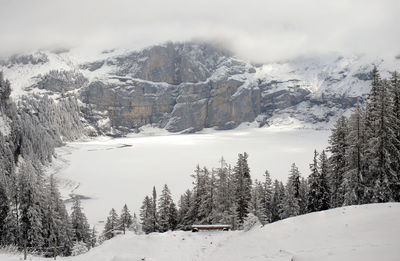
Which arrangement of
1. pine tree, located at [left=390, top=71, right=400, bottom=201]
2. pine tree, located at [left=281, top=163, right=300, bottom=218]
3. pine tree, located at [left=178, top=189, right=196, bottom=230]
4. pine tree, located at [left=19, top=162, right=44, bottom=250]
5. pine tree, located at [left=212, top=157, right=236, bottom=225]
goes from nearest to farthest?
pine tree, located at [left=390, top=71, right=400, bottom=201], pine tree, located at [left=212, top=157, right=236, bottom=225], pine tree, located at [left=19, top=162, right=44, bottom=250], pine tree, located at [left=281, top=163, right=300, bottom=218], pine tree, located at [left=178, top=189, right=196, bottom=230]

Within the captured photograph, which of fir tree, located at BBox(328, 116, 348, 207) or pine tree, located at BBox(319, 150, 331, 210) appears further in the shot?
pine tree, located at BBox(319, 150, 331, 210)

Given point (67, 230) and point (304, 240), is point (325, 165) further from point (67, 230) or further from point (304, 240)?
point (67, 230)

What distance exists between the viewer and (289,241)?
17.4 meters

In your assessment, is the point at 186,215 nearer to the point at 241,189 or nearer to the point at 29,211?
the point at 241,189

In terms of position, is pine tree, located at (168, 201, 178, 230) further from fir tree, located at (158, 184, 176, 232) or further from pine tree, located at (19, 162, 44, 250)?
pine tree, located at (19, 162, 44, 250)

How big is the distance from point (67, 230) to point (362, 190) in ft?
113

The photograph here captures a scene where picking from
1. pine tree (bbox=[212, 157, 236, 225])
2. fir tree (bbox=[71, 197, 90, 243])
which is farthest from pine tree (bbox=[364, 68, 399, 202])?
fir tree (bbox=[71, 197, 90, 243])

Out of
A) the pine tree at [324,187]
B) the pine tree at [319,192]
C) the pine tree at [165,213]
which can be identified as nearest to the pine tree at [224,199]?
the pine tree at [165,213]

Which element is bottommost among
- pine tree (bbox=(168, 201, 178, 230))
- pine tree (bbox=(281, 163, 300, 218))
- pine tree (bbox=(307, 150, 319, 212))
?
pine tree (bbox=(168, 201, 178, 230))

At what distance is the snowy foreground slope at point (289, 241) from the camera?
46.5 feet

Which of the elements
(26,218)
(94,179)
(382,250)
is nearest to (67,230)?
(26,218)

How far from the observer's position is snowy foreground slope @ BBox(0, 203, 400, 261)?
46.5ft

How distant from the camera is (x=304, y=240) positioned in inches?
672

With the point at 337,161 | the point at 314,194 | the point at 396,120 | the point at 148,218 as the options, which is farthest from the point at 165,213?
the point at 396,120
